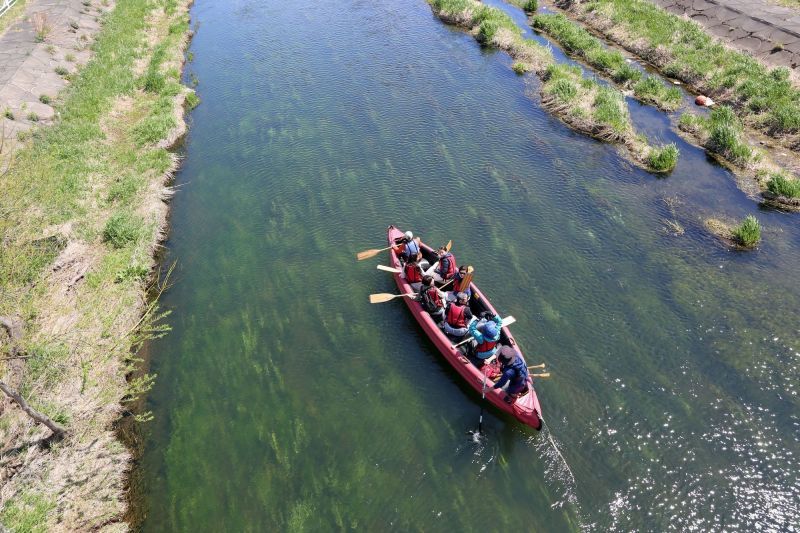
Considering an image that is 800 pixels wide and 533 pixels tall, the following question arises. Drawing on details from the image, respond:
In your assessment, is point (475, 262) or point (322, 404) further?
point (475, 262)

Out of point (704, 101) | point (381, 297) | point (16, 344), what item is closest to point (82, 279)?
point (16, 344)

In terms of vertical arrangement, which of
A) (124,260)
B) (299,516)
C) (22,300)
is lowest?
(299,516)

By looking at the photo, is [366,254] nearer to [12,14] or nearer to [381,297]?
[381,297]

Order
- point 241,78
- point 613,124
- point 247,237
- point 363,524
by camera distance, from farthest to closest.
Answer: point 241,78 < point 613,124 < point 247,237 < point 363,524

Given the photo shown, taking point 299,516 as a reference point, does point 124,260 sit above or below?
above

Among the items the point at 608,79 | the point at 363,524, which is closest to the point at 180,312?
the point at 363,524

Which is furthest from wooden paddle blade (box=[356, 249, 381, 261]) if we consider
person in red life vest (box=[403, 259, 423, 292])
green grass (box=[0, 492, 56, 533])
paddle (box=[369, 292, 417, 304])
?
green grass (box=[0, 492, 56, 533])

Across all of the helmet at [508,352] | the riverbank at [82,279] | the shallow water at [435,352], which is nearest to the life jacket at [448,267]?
the shallow water at [435,352]

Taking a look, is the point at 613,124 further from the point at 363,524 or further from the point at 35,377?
the point at 35,377

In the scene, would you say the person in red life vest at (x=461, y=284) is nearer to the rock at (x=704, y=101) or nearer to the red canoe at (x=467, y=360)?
the red canoe at (x=467, y=360)
